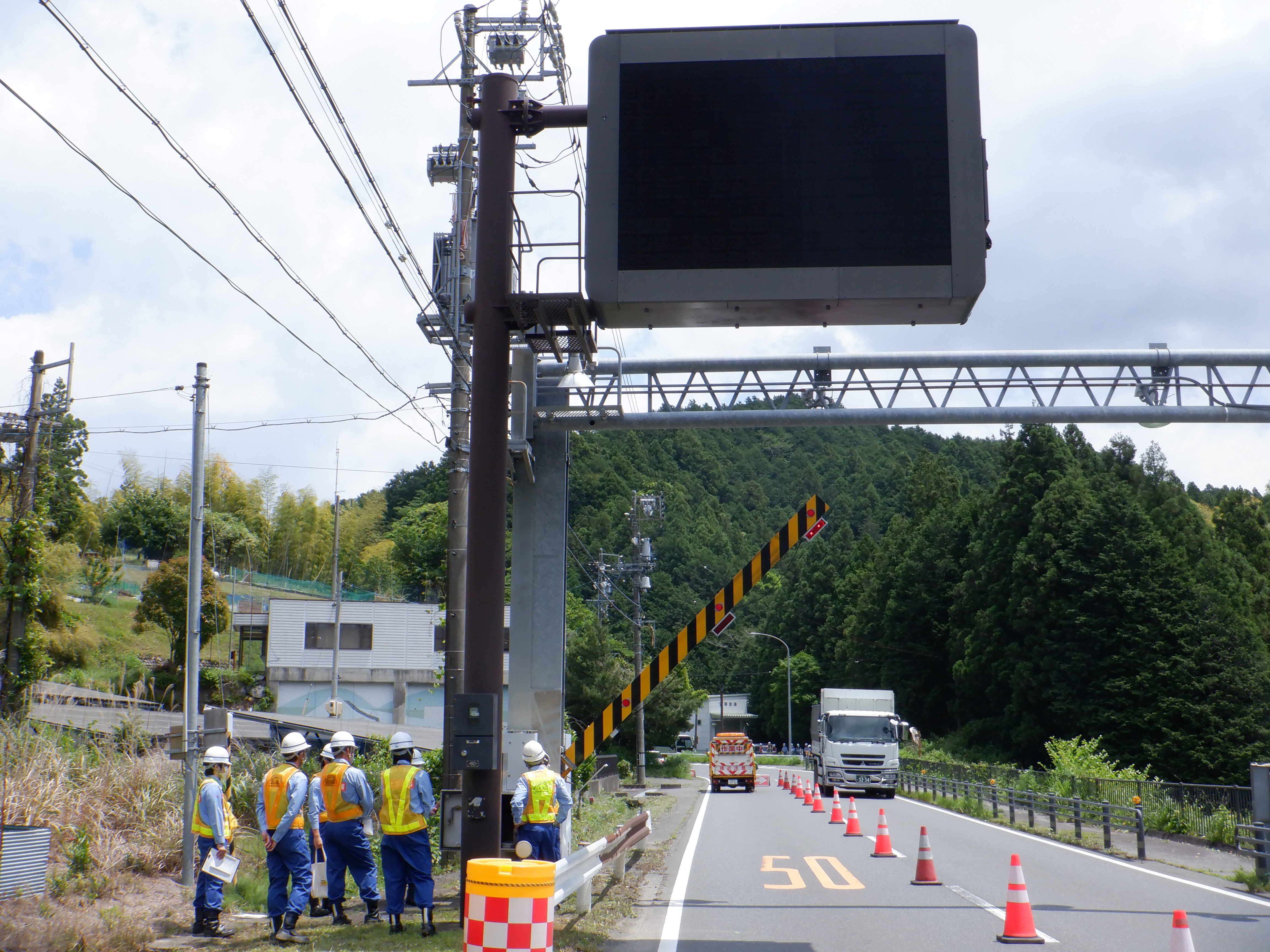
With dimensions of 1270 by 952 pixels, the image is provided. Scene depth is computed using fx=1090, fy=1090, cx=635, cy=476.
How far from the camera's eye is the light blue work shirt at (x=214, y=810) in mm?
10312

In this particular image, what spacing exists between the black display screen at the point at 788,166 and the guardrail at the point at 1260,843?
1014cm

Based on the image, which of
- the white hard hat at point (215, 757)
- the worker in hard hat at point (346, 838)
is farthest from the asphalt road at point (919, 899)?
the white hard hat at point (215, 757)

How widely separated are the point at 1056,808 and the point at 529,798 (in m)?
16.4

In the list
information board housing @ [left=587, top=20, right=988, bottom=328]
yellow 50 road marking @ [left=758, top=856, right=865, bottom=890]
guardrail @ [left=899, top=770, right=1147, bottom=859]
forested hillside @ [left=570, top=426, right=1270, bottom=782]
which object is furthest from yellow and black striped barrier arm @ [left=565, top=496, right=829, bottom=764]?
forested hillside @ [left=570, top=426, right=1270, bottom=782]

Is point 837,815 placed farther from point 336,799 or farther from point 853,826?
point 336,799

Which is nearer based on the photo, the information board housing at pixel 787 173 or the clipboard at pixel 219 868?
the information board housing at pixel 787 173

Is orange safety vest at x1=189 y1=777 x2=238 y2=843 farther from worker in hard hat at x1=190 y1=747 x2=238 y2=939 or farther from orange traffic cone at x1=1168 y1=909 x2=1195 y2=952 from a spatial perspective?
orange traffic cone at x1=1168 y1=909 x2=1195 y2=952

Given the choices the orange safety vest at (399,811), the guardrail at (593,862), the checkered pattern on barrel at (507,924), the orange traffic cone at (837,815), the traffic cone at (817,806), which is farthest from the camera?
the traffic cone at (817,806)

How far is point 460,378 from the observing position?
16281mm

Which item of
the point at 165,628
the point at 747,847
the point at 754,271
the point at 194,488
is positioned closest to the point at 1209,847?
the point at 747,847

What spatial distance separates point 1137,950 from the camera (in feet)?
33.0

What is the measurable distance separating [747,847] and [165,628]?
52.2m

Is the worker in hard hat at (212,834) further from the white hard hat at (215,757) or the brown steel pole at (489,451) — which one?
the brown steel pole at (489,451)

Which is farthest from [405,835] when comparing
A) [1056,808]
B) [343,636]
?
[343,636]
